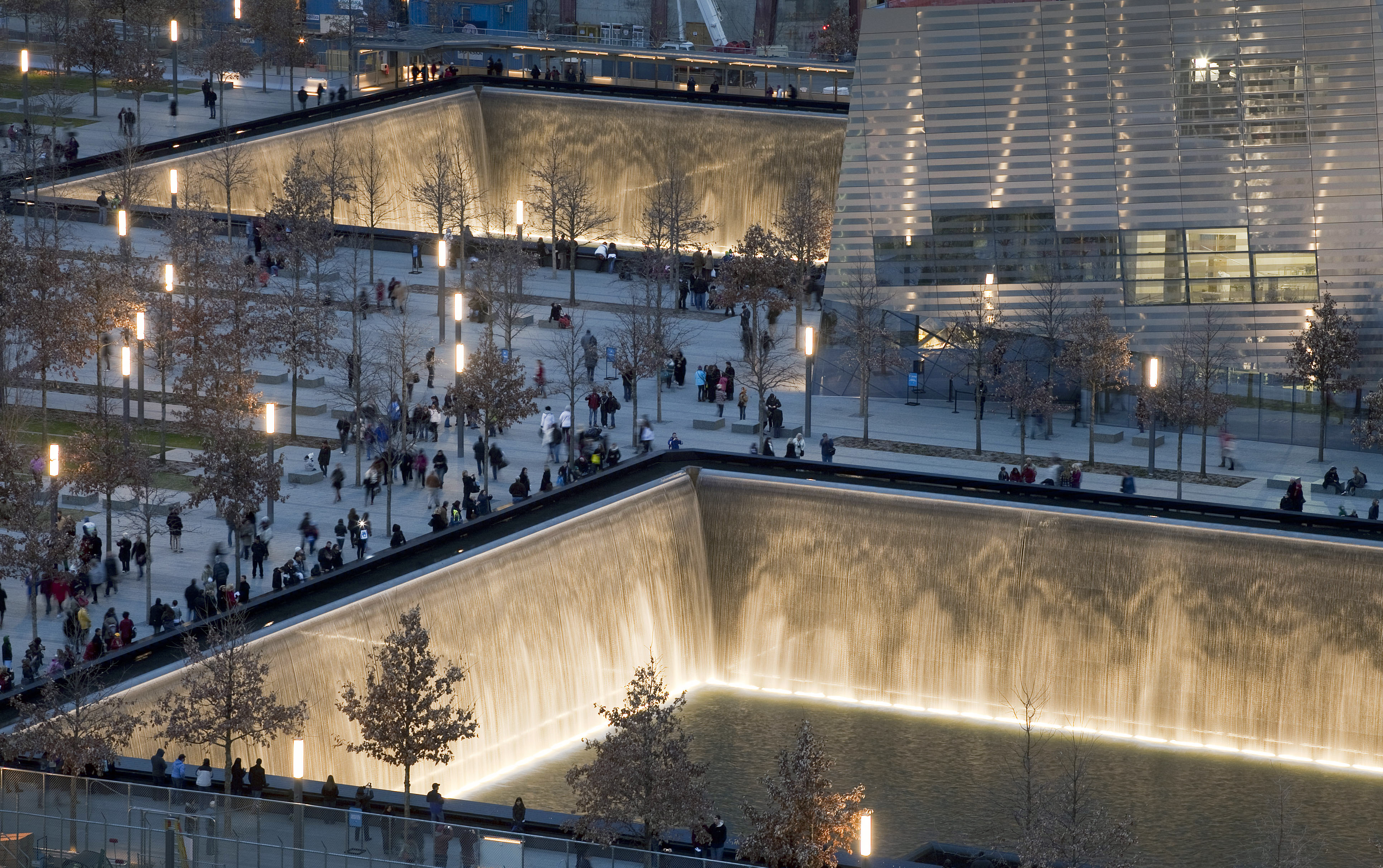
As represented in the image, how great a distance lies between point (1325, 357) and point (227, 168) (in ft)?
101

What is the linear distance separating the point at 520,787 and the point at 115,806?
1301 centimetres

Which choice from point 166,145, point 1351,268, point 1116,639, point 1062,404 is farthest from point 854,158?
point 166,145

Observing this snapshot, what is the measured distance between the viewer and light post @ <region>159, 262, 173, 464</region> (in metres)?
57.3

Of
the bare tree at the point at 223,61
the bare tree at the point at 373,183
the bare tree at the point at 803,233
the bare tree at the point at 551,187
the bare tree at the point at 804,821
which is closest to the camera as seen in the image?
the bare tree at the point at 804,821

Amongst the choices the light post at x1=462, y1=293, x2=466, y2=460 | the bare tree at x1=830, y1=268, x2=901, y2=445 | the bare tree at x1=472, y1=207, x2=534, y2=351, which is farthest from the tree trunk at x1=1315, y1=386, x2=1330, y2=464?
the light post at x1=462, y1=293, x2=466, y2=460

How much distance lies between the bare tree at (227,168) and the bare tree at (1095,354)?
81.3ft

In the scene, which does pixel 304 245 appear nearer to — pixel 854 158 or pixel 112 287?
pixel 112 287

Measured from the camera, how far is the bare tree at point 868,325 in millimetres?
65625

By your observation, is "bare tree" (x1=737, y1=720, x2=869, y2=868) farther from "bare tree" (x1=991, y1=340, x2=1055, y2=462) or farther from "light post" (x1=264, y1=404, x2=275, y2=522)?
"bare tree" (x1=991, y1=340, x2=1055, y2=462)

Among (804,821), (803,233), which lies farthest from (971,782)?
(803,233)

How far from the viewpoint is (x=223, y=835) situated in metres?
36.5

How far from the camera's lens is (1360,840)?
47344 mm

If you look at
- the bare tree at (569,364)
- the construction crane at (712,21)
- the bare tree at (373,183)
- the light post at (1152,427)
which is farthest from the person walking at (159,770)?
the construction crane at (712,21)

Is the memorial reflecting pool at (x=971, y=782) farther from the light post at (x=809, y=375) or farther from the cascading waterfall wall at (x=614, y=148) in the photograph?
the cascading waterfall wall at (x=614, y=148)
